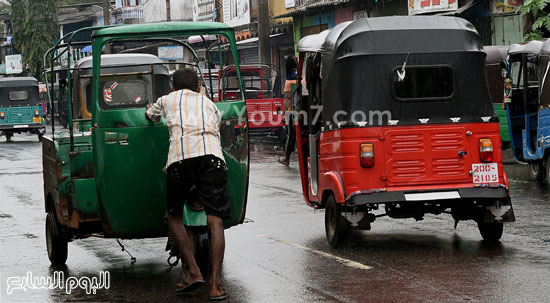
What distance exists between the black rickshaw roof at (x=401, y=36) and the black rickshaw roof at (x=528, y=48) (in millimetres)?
6736

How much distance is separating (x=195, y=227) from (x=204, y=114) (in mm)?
960

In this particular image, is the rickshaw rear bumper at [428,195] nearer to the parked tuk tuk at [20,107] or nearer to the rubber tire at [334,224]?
the rubber tire at [334,224]

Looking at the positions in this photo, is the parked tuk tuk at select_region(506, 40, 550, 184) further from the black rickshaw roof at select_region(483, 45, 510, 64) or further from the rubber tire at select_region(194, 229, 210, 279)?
the rubber tire at select_region(194, 229, 210, 279)

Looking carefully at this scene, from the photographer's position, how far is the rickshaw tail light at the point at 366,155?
32.2 ft

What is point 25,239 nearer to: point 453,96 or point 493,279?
point 453,96

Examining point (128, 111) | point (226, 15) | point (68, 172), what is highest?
point (226, 15)

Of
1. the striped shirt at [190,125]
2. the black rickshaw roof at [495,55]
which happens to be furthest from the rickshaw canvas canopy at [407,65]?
the black rickshaw roof at [495,55]

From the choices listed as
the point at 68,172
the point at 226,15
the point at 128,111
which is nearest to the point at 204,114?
the point at 128,111

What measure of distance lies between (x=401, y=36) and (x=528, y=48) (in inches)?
295

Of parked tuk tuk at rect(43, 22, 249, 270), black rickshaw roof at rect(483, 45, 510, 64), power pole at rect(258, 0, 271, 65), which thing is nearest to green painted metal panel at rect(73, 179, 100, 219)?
parked tuk tuk at rect(43, 22, 249, 270)

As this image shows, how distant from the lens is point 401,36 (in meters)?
10.1

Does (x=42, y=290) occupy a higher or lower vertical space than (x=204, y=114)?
lower

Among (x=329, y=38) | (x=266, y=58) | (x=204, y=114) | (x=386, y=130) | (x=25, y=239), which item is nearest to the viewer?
(x=204, y=114)

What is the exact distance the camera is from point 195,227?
807 centimetres
